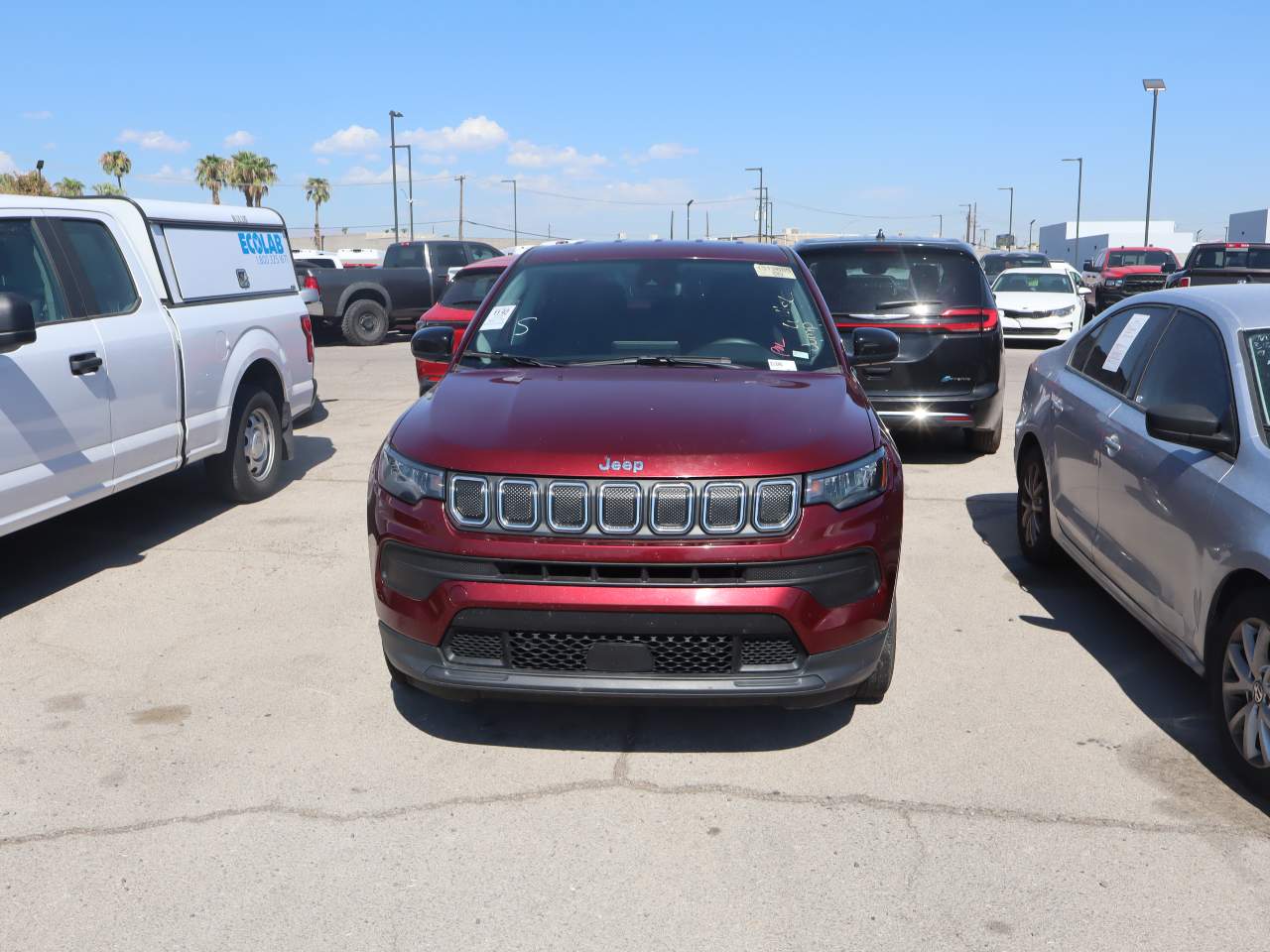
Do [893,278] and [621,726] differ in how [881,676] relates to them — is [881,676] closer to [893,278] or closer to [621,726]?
[621,726]

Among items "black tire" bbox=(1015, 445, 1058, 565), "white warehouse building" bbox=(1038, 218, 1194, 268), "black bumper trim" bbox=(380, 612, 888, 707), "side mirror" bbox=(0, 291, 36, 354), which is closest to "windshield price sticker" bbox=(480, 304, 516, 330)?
"black bumper trim" bbox=(380, 612, 888, 707)

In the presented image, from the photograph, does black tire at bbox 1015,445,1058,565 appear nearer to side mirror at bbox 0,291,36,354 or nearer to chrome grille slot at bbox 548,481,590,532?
chrome grille slot at bbox 548,481,590,532

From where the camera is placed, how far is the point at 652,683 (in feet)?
11.6

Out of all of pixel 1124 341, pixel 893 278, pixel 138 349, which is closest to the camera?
pixel 1124 341

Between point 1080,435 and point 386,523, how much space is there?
331 centimetres

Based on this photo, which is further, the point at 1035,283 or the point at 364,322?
the point at 1035,283

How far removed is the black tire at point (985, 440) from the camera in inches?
375

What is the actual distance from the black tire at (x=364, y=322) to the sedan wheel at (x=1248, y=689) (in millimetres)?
18458

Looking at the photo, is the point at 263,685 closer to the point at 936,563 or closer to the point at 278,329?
the point at 936,563

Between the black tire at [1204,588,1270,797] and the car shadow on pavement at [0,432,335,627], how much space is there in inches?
205

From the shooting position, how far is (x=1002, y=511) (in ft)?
25.1

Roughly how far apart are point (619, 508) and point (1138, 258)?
3441cm

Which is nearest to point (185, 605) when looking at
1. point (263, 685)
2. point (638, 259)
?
point (263, 685)

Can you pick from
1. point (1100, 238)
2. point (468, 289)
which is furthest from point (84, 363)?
Result: point (1100, 238)
